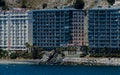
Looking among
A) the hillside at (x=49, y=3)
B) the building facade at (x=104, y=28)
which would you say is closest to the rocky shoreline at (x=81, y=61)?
the building facade at (x=104, y=28)

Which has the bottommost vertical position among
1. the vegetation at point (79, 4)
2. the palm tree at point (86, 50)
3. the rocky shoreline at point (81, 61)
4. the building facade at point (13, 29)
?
the rocky shoreline at point (81, 61)

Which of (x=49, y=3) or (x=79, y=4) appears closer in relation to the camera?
(x=79, y=4)

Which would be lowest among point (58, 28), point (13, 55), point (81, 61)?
point (81, 61)

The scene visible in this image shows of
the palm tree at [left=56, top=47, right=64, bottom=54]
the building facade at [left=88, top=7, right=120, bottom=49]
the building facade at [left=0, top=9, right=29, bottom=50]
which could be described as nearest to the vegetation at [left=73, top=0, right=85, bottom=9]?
the building facade at [left=88, top=7, right=120, bottom=49]

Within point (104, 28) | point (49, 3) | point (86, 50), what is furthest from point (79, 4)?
point (86, 50)

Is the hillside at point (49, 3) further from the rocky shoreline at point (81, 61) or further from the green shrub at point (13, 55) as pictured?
the rocky shoreline at point (81, 61)

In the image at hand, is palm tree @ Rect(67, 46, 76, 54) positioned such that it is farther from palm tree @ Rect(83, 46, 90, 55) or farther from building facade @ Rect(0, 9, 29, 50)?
building facade @ Rect(0, 9, 29, 50)

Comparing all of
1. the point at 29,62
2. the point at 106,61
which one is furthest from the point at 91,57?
the point at 29,62

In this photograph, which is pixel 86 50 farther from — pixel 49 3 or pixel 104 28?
pixel 49 3
